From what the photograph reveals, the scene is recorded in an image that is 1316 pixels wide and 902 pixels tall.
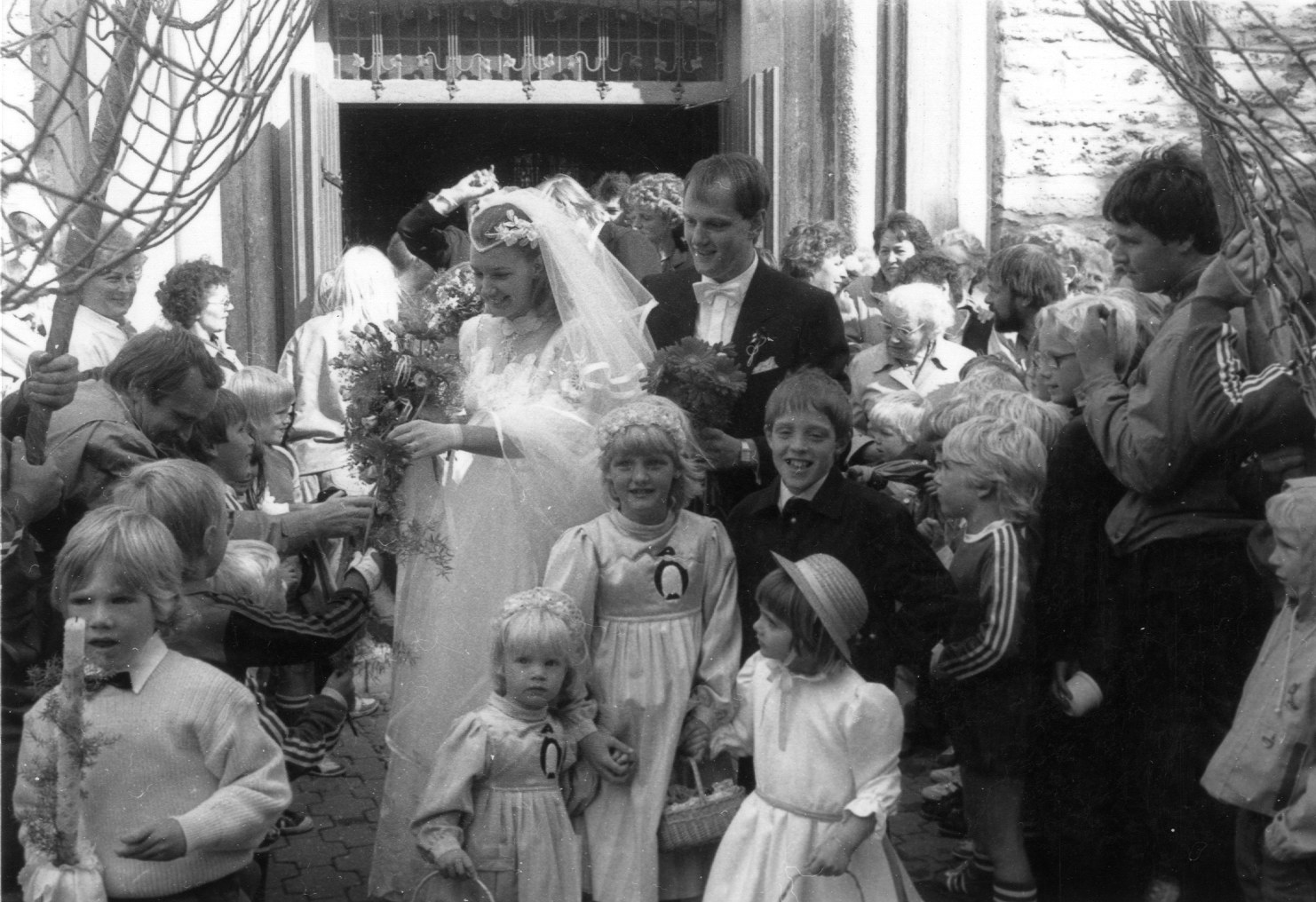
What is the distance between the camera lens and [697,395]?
4473mm

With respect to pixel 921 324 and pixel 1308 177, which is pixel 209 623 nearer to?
pixel 1308 177

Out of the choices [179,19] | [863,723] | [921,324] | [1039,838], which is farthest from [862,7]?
[179,19]

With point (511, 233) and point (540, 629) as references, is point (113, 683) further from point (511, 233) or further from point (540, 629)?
point (511, 233)

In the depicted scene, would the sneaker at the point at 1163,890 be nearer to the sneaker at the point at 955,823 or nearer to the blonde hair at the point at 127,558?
the sneaker at the point at 955,823

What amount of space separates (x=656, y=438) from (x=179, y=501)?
127 cm

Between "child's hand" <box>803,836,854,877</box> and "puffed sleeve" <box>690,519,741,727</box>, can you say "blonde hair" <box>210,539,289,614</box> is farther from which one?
"child's hand" <box>803,836,854,877</box>

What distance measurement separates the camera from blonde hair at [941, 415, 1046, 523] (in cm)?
468

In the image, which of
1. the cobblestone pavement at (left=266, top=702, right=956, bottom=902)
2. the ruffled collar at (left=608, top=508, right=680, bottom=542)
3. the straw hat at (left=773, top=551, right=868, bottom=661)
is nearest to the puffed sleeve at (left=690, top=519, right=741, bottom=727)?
the ruffled collar at (left=608, top=508, right=680, bottom=542)

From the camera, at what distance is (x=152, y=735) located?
337 centimetres

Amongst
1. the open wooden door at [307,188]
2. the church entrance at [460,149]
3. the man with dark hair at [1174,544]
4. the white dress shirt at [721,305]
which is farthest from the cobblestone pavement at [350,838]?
the church entrance at [460,149]

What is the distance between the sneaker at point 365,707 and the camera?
22.8ft

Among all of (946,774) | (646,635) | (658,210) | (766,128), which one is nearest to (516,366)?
(646,635)

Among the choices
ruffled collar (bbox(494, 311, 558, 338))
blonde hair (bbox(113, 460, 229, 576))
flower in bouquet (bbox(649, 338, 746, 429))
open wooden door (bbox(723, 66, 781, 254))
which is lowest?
blonde hair (bbox(113, 460, 229, 576))

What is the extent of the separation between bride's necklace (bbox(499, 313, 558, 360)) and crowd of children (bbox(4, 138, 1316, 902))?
439 mm
